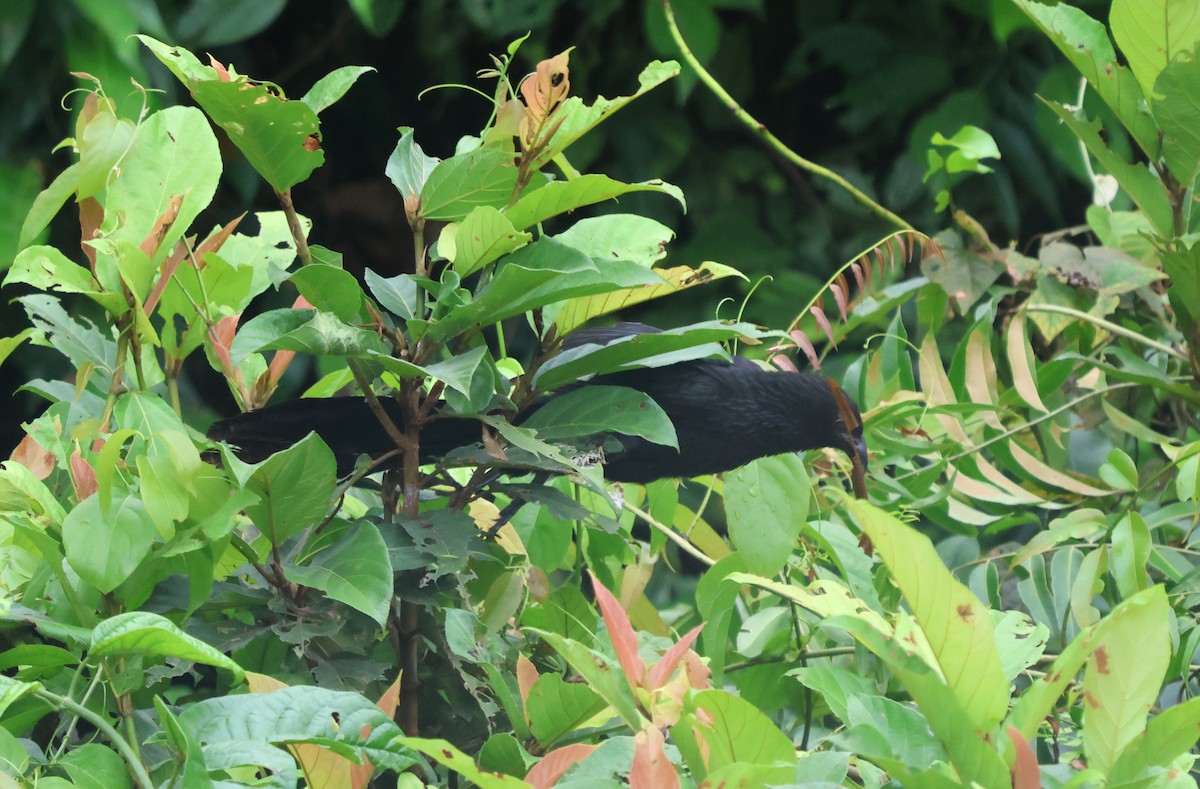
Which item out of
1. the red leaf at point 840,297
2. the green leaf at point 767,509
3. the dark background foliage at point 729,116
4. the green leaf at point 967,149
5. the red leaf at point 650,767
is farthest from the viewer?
the dark background foliage at point 729,116

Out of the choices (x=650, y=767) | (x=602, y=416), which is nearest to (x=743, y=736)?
(x=650, y=767)

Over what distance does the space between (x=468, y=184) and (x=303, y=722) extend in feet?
1.08

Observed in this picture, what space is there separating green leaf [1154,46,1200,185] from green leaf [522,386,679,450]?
1.62 feet

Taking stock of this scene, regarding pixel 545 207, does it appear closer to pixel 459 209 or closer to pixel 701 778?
pixel 459 209

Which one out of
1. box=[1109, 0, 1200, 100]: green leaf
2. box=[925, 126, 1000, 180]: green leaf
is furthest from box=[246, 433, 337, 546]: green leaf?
box=[925, 126, 1000, 180]: green leaf

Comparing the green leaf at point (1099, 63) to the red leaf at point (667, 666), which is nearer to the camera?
the red leaf at point (667, 666)

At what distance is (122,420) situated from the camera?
729mm

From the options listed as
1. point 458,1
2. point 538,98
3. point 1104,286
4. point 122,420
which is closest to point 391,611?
point 122,420

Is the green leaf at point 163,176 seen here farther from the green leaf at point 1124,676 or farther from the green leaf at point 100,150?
the green leaf at point 1124,676

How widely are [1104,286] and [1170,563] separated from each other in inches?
13.8

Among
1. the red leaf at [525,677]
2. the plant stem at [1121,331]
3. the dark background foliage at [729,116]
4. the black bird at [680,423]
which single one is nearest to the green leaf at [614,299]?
the black bird at [680,423]

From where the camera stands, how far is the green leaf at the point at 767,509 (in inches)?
33.3

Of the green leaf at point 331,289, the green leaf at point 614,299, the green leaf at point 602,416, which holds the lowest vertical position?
the green leaf at point 602,416

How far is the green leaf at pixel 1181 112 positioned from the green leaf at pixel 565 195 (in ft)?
1.50
